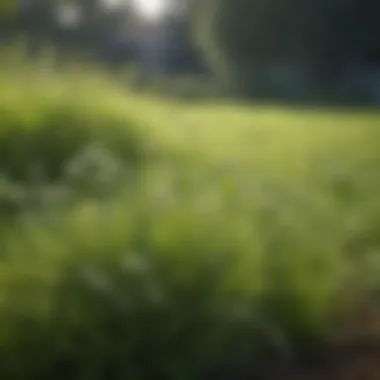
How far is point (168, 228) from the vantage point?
126cm

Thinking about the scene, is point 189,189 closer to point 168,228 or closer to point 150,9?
point 168,228

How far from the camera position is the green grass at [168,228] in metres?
1.21

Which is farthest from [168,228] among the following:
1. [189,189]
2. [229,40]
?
[229,40]

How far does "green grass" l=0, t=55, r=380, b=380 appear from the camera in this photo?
1214mm

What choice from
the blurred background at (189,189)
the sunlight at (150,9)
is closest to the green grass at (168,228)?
the blurred background at (189,189)

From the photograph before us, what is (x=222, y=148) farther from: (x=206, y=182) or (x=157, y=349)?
(x=157, y=349)

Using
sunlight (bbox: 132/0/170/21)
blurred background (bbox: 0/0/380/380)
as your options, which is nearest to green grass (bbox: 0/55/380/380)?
blurred background (bbox: 0/0/380/380)

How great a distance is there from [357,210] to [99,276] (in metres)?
0.41

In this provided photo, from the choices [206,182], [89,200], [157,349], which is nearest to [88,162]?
[89,200]

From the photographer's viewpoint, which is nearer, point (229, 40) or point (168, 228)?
point (168, 228)

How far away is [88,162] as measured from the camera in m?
1.30

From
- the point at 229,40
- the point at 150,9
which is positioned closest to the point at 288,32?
the point at 229,40

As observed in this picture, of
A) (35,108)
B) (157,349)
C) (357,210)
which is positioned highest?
(35,108)

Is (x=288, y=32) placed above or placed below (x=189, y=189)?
above
